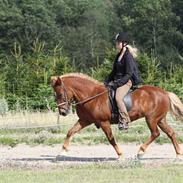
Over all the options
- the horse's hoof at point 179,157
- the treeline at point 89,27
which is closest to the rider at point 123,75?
the horse's hoof at point 179,157

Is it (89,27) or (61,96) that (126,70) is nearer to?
(61,96)

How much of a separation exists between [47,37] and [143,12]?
Result: 557 inches

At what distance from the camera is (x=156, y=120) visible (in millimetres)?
12852

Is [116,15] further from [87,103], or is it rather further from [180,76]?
[87,103]

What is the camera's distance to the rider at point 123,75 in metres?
12.4

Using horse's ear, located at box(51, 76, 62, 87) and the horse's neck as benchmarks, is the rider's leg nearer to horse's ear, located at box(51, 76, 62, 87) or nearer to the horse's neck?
the horse's neck

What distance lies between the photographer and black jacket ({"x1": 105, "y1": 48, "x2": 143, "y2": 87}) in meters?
12.4

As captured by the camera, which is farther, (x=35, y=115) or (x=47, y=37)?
(x=47, y=37)

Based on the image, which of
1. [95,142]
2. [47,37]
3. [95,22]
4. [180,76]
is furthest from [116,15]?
[95,142]

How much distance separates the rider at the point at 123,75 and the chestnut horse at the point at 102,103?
26 cm

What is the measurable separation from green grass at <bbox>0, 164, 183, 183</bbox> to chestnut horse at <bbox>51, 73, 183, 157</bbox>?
4.93 feet

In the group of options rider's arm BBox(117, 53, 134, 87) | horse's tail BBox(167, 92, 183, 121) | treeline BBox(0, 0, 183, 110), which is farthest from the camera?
treeline BBox(0, 0, 183, 110)

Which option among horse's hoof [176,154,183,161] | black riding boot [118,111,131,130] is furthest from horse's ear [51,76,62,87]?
horse's hoof [176,154,183,161]

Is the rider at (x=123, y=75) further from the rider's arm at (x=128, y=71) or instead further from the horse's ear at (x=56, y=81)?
the horse's ear at (x=56, y=81)
